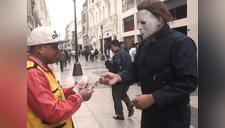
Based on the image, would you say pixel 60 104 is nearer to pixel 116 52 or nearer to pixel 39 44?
pixel 39 44

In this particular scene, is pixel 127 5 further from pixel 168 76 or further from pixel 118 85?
pixel 168 76

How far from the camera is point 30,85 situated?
1514 millimetres

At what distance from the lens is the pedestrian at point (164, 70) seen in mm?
1570

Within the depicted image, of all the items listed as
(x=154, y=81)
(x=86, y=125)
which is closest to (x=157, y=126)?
(x=154, y=81)

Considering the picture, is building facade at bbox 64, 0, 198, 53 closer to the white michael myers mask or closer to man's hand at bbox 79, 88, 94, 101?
the white michael myers mask

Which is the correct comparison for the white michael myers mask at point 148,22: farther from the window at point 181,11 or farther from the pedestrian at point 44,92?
the window at point 181,11

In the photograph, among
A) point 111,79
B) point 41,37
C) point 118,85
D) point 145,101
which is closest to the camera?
point 145,101

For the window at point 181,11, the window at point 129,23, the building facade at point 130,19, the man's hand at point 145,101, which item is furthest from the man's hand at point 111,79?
the window at point 129,23

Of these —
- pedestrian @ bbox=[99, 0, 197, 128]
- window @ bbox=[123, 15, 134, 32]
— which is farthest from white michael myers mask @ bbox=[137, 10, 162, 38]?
window @ bbox=[123, 15, 134, 32]

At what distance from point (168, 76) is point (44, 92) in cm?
96

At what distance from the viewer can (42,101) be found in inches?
59.1

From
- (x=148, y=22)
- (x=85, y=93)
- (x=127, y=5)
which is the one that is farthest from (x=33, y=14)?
(x=148, y=22)

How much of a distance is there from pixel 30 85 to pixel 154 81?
96cm

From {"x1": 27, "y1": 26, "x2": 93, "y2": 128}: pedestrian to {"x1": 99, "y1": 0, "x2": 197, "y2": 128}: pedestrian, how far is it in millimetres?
537
